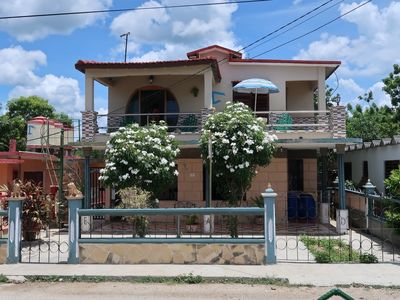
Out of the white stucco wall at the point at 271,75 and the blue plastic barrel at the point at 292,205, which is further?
the white stucco wall at the point at 271,75

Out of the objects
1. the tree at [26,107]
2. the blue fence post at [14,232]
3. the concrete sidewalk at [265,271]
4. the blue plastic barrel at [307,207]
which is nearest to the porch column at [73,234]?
the concrete sidewalk at [265,271]

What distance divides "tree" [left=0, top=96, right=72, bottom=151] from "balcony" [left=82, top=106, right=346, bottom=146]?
835 inches

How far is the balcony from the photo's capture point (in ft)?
53.4

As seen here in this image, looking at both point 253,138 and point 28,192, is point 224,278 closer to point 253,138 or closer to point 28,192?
point 253,138

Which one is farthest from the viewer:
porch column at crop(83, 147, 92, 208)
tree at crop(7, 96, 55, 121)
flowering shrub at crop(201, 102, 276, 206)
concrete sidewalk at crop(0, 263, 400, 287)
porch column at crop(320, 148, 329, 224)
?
tree at crop(7, 96, 55, 121)

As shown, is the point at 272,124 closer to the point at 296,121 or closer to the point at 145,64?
the point at 296,121

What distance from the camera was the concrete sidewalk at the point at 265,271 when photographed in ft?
28.8

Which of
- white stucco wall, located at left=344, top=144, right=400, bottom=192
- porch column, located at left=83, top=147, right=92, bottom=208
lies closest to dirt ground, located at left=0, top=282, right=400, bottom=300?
porch column, located at left=83, top=147, right=92, bottom=208

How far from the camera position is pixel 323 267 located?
982 centimetres

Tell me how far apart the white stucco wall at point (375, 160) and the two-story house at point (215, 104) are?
83.1 inches

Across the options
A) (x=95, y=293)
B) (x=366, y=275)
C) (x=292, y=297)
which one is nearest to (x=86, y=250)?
(x=95, y=293)

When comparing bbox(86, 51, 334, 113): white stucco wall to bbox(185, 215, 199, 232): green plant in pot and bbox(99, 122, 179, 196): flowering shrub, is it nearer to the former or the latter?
bbox(99, 122, 179, 196): flowering shrub

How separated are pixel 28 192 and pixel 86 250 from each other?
3.78m

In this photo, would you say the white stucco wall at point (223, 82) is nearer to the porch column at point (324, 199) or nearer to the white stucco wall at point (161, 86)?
the white stucco wall at point (161, 86)
